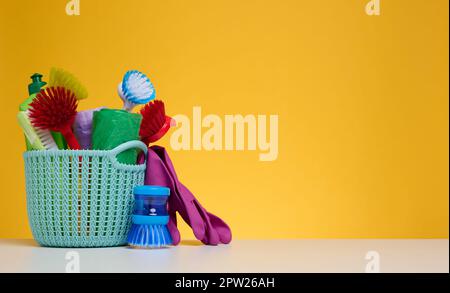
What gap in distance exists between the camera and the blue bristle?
1.11 meters

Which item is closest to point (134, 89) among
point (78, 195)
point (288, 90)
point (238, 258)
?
point (78, 195)

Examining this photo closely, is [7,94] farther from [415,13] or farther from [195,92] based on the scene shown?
[415,13]

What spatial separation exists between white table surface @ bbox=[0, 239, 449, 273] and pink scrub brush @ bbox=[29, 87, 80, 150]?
0.21 meters

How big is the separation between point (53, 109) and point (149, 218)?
0.24m

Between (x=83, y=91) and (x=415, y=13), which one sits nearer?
(x=83, y=91)

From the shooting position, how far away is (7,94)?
1.87 metres

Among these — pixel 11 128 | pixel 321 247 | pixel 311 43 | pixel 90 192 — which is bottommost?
pixel 321 247

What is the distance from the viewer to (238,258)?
102 centimetres

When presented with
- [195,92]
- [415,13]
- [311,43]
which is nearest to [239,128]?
[195,92]

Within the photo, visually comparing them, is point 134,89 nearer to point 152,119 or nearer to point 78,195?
point 152,119

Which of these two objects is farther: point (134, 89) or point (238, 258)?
point (134, 89)

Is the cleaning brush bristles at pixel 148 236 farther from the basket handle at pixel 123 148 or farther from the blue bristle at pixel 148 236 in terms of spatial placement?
the basket handle at pixel 123 148

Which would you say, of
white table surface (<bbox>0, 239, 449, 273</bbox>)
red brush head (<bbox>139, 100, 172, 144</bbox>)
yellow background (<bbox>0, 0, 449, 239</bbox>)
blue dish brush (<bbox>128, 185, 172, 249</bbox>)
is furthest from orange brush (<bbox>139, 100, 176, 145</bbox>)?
yellow background (<bbox>0, 0, 449, 239</bbox>)
